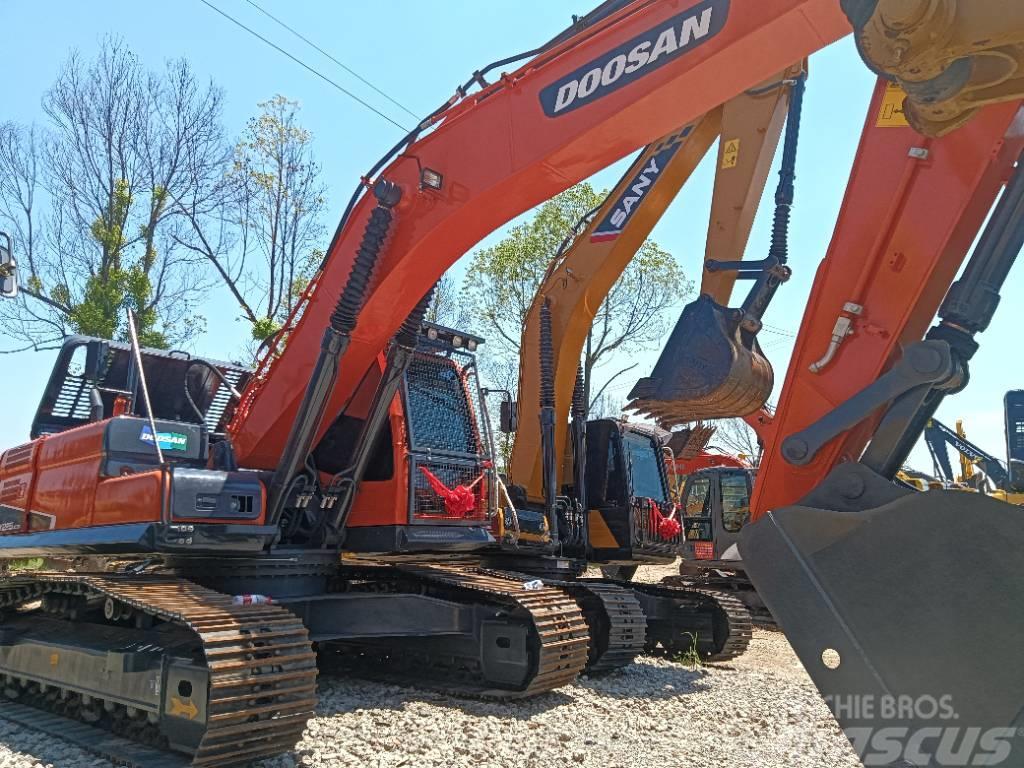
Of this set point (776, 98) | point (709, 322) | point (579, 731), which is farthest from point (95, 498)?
point (776, 98)

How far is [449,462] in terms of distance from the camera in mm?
6414

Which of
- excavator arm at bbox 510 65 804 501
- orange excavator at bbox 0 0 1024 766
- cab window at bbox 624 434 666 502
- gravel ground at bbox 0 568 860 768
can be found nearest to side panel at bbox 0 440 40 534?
orange excavator at bbox 0 0 1024 766

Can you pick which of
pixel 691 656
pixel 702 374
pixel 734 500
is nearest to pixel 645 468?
pixel 691 656

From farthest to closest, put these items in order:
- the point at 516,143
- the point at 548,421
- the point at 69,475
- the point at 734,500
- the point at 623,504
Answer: the point at 734,500 → the point at 623,504 → the point at 548,421 → the point at 69,475 → the point at 516,143

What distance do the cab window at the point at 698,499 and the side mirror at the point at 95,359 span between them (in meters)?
9.65

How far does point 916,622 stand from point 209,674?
3230 mm

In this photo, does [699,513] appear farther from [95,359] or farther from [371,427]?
→ [95,359]

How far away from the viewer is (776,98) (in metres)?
6.64

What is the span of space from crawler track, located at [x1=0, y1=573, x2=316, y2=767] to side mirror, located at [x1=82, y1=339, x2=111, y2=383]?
1671 millimetres

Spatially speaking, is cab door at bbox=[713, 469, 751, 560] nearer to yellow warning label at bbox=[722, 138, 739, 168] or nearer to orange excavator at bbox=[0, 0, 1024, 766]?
orange excavator at bbox=[0, 0, 1024, 766]

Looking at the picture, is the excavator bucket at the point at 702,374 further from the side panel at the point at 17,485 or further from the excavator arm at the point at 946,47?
the side panel at the point at 17,485

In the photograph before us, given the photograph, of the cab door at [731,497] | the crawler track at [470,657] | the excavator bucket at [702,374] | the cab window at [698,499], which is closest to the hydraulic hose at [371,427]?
the crawler track at [470,657]

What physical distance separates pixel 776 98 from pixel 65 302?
53.0 feet

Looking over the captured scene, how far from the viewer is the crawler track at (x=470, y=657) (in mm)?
5992
